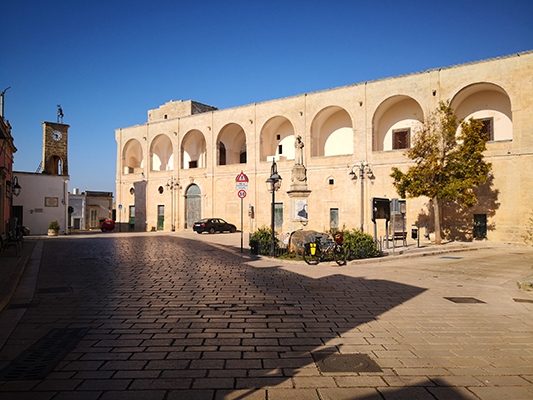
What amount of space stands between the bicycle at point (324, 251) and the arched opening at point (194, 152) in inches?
1157

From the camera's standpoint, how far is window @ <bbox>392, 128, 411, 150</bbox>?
94.1ft

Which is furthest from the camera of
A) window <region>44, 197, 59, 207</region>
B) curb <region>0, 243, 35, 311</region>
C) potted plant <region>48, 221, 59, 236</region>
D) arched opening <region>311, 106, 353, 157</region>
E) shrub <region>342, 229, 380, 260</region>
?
window <region>44, 197, 59, 207</region>

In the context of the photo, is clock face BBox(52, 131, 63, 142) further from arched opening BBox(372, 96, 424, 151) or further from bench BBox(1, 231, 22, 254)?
arched opening BBox(372, 96, 424, 151)

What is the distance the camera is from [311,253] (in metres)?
12.8

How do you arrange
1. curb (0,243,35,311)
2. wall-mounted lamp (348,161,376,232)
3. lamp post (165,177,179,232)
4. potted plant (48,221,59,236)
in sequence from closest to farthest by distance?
1. curb (0,243,35,311)
2. wall-mounted lamp (348,161,376,232)
3. potted plant (48,221,59,236)
4. lamp post (165,177,179,232)

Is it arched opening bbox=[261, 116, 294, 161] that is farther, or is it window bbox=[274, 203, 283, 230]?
arched opening bbox=[261, 116, 294, 161]

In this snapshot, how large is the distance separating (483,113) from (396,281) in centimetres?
2124

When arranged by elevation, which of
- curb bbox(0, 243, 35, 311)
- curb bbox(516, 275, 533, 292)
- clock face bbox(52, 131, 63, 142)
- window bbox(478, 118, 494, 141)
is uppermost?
clock face bbox(52, 131, 63, 142)

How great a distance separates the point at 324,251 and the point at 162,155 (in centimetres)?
3499

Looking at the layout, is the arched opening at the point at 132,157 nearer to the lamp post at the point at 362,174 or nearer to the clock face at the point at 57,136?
the clock face at the point at 57,136

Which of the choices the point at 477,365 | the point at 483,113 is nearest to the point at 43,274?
the point at 477,365

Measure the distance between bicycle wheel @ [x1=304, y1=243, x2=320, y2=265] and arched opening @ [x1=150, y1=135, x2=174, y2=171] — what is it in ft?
106

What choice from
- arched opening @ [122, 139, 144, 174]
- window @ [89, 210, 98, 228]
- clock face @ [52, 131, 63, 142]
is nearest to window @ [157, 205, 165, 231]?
arched opening @ [122, 139, 144, 174]

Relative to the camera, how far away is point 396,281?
386 inches
